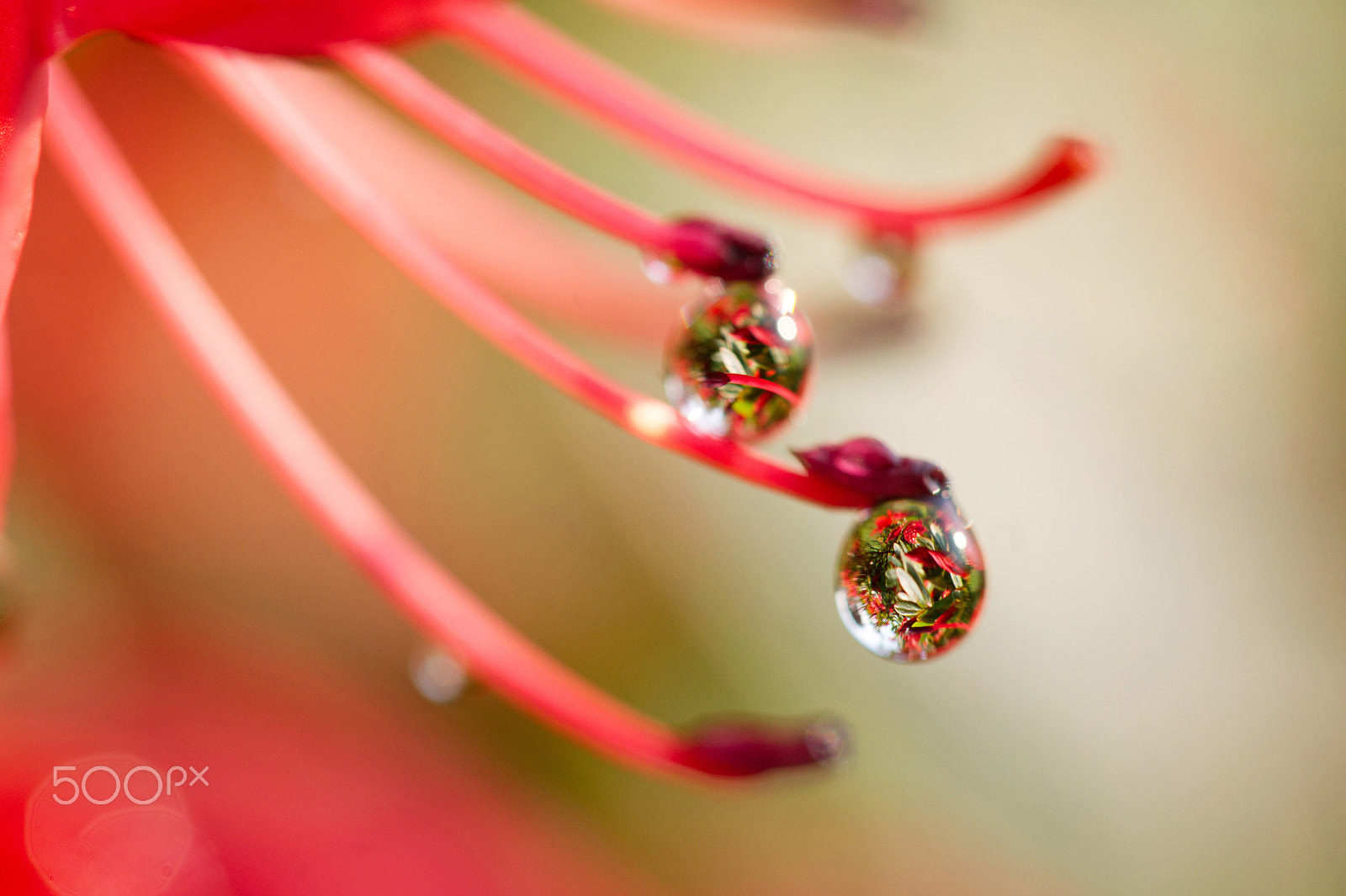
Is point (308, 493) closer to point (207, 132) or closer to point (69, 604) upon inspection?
point (69, 604)

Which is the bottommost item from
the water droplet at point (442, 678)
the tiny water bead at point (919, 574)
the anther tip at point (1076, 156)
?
the water droplet at point (442, 678)

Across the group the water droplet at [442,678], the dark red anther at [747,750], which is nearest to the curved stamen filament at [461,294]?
the dark red anther at [747,750]

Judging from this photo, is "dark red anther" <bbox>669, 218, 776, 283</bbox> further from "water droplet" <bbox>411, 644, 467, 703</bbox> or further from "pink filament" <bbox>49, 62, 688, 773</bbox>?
"water droplet" <bbox>411, 644, 467, 703</bbox>

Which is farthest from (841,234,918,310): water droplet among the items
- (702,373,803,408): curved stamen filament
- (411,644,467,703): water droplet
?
(411,644,467,703): water droplet

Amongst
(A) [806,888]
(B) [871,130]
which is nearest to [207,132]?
(B) [871,130]

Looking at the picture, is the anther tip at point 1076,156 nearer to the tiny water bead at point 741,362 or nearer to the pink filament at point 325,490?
the tiny water bead at point 741,362

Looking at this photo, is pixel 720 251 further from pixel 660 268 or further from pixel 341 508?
pixel 341 508
